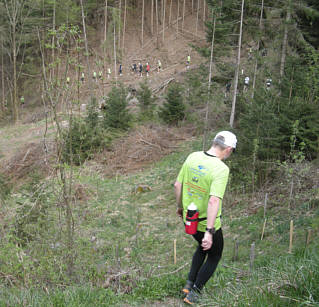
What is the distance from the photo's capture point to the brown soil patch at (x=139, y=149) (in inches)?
656

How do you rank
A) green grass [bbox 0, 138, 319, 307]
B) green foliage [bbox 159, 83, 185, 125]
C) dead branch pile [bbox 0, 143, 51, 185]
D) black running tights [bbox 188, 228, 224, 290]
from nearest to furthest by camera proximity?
green grass [bbox 0, 138, 319, 307] < black running tights [bbox 188, 228, 224, 290] < dead branch pile [bbox 0, 143, 51, 185] < green foliage [bbox 159, 83, 185, 125]

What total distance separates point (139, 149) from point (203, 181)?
1430 cm

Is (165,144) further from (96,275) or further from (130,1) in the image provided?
(130,1)

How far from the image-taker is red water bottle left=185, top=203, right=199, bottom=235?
3.53 m

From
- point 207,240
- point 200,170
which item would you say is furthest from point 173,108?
point 207,240

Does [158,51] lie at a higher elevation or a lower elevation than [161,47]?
lower

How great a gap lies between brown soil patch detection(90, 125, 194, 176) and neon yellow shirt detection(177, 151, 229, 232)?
12.6 m

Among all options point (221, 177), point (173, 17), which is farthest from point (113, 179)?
point (173, 17)

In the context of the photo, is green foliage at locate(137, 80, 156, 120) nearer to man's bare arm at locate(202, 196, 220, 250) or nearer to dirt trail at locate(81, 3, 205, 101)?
dirt trail at locate(81, 3, 205, 101)

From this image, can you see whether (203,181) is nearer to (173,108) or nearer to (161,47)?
(173,108)

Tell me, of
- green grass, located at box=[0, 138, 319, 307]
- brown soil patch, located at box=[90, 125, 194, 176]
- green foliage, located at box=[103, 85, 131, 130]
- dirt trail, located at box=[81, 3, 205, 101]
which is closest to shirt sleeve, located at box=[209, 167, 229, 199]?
green grass, located at box=[0, 138, 319, 307]

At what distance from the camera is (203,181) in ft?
11.4

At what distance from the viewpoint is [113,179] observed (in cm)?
1548

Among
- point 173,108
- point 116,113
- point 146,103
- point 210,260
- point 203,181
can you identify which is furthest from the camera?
point 146,103
